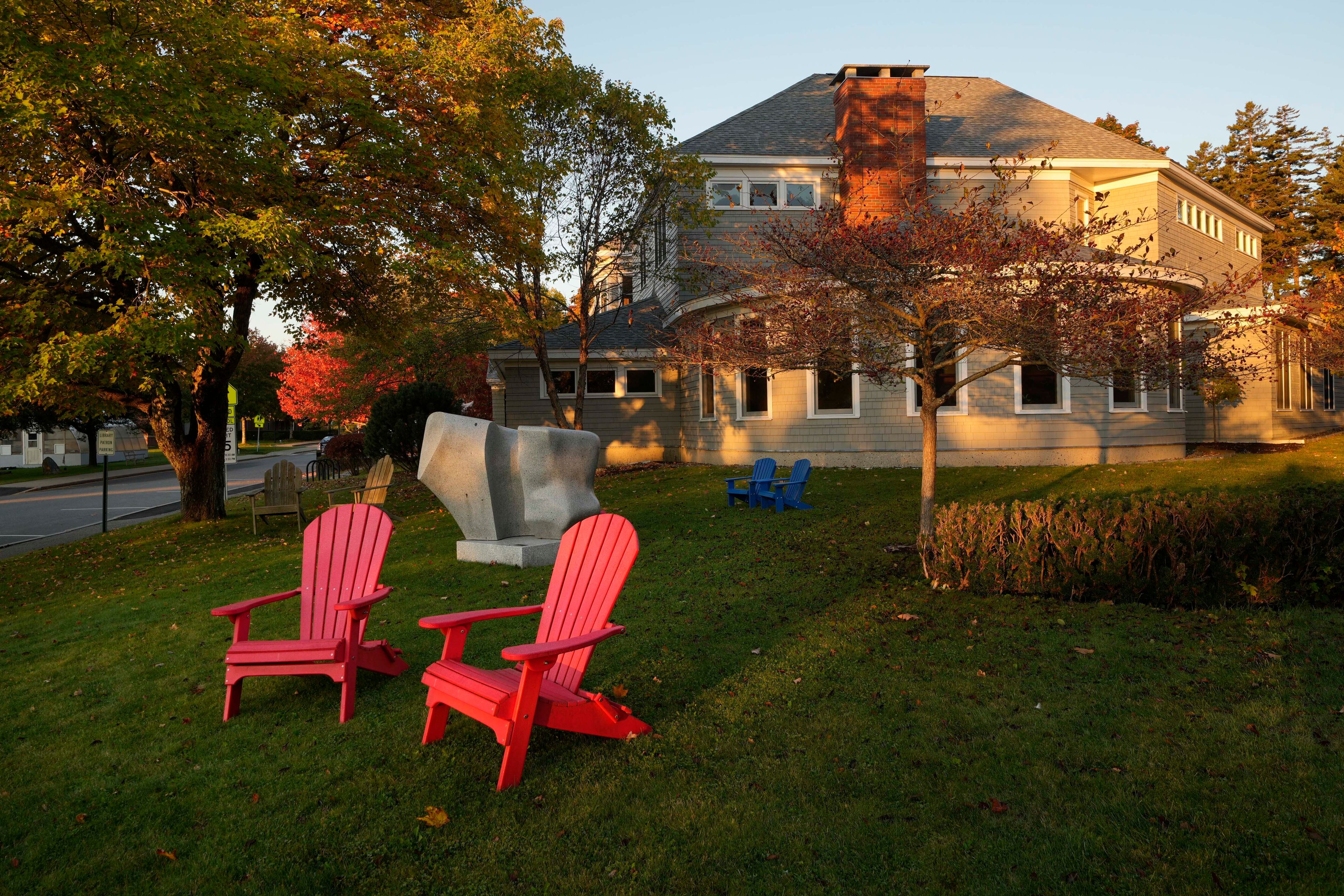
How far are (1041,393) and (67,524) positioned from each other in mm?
20338

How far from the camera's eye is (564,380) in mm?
21328

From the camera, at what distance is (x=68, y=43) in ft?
28.8

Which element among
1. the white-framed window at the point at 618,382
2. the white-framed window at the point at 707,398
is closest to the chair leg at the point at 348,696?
the white-framed window at the point at 707,398

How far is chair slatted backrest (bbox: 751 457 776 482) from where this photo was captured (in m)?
12.1

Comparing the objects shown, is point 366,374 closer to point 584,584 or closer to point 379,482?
point 379,482

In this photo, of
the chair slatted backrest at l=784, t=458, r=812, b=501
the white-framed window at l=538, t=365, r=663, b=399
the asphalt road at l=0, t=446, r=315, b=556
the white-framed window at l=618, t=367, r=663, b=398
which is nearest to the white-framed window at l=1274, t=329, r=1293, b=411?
the chair slatted backrest at l=784, t=458, r=812, b=501

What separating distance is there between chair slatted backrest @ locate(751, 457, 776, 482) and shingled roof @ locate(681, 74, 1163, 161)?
942 cm

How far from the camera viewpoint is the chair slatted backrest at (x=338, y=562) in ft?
16.7

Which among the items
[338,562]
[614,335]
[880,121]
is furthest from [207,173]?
[880,121]

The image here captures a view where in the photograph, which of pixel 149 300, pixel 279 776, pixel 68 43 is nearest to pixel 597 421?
pixel 149 300

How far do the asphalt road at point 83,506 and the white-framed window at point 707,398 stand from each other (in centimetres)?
Answer: 1165

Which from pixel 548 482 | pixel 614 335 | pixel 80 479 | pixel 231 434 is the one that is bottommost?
pixel 80 479

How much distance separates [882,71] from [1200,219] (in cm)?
1187

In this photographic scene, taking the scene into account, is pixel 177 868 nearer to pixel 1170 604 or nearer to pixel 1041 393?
pixel 1170 604
